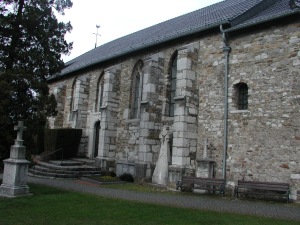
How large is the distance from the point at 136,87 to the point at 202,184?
773cm

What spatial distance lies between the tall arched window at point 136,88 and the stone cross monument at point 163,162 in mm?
3494

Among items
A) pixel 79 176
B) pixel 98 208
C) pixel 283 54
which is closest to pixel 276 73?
pixel 283 54

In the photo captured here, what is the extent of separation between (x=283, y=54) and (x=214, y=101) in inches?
124

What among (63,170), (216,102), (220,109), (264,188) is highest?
(216,102)

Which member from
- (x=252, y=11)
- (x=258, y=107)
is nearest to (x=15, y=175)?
(x=258, y=107)

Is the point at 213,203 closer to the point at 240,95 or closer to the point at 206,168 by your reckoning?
the point at 206,168

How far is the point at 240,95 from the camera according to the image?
1288 cm

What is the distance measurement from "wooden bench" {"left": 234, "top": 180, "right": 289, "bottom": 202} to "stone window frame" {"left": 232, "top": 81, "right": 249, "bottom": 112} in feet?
9.78

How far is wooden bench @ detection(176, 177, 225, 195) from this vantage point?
38.7 ft

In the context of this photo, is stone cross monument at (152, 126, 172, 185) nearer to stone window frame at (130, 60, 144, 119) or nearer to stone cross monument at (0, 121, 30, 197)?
stone window frame at (130, 60, 144, 119)

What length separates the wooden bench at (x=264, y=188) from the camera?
34.7 feet

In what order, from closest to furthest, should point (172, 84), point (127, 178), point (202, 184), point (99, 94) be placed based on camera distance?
point (202, 184), point (127, 178), point (172, 84), point (99, 94)

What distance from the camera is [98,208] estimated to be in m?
8.68

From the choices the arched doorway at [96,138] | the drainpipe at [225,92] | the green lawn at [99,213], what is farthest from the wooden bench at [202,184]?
the arched doorway at [96,138]
